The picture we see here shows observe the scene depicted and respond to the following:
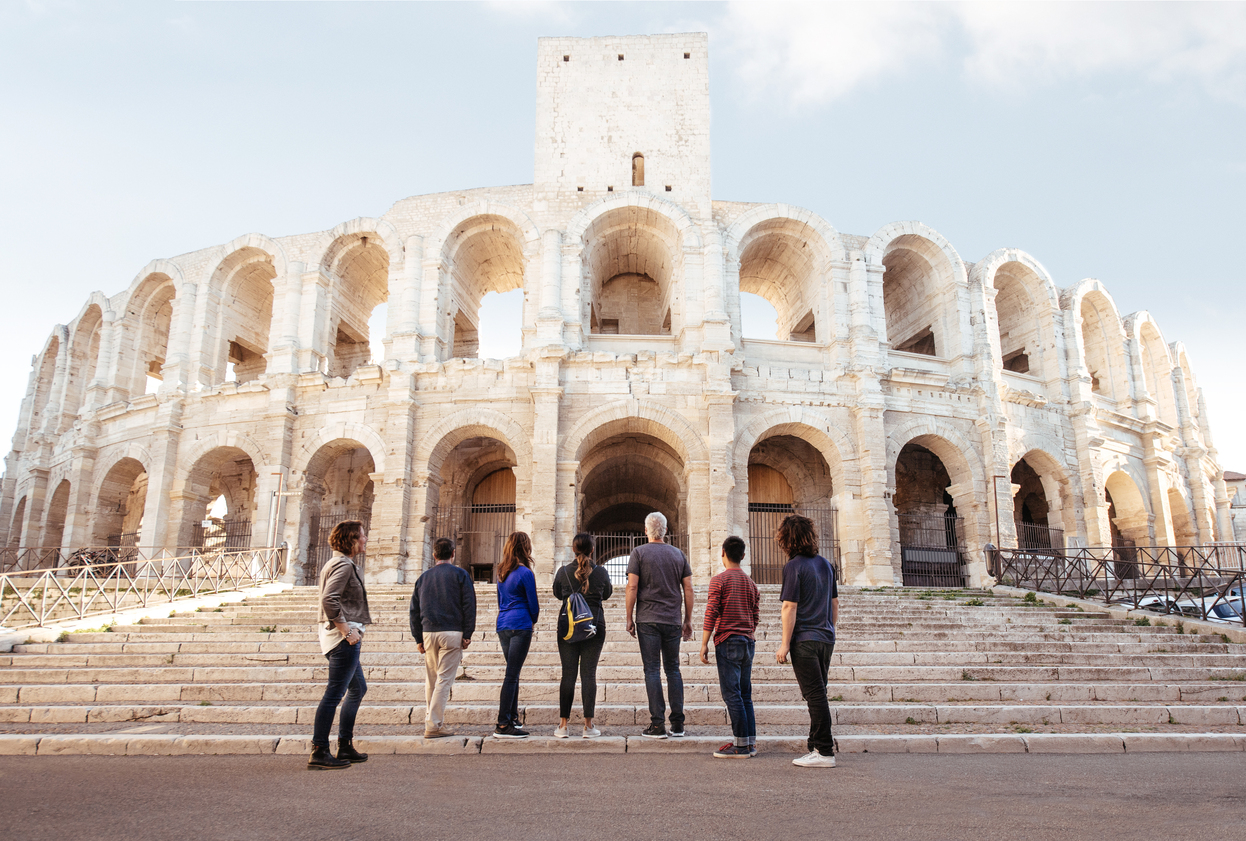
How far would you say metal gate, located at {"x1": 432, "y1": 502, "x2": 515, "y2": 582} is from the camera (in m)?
20.6

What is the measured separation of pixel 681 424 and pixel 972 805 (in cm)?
1358

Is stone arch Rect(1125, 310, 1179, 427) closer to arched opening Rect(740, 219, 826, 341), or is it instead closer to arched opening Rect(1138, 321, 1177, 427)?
arched opening Rect(1138, 321, 1177, 427)

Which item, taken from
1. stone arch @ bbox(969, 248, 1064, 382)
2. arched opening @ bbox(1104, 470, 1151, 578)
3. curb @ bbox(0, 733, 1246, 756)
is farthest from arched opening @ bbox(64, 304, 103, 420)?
arched opening @ bbox(1104, 470, 1151, 578)

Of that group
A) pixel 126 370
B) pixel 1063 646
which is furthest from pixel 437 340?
pixel 1063 646

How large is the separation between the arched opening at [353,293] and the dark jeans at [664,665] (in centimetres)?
1598

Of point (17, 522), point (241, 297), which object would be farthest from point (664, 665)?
point (17, 522)

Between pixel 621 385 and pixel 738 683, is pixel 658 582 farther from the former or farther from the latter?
pixel 621 385

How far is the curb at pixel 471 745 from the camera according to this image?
18.2ft

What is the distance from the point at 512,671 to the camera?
5809 millimetres

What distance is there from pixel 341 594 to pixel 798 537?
10.0ft

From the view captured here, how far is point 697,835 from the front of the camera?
3.58 meters

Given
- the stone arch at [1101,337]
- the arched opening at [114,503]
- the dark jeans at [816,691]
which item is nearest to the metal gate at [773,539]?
the stone arch at [1101,337]

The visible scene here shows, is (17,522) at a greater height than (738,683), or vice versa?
(17,522)

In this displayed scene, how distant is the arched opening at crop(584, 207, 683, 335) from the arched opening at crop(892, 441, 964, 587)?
7.76 m
